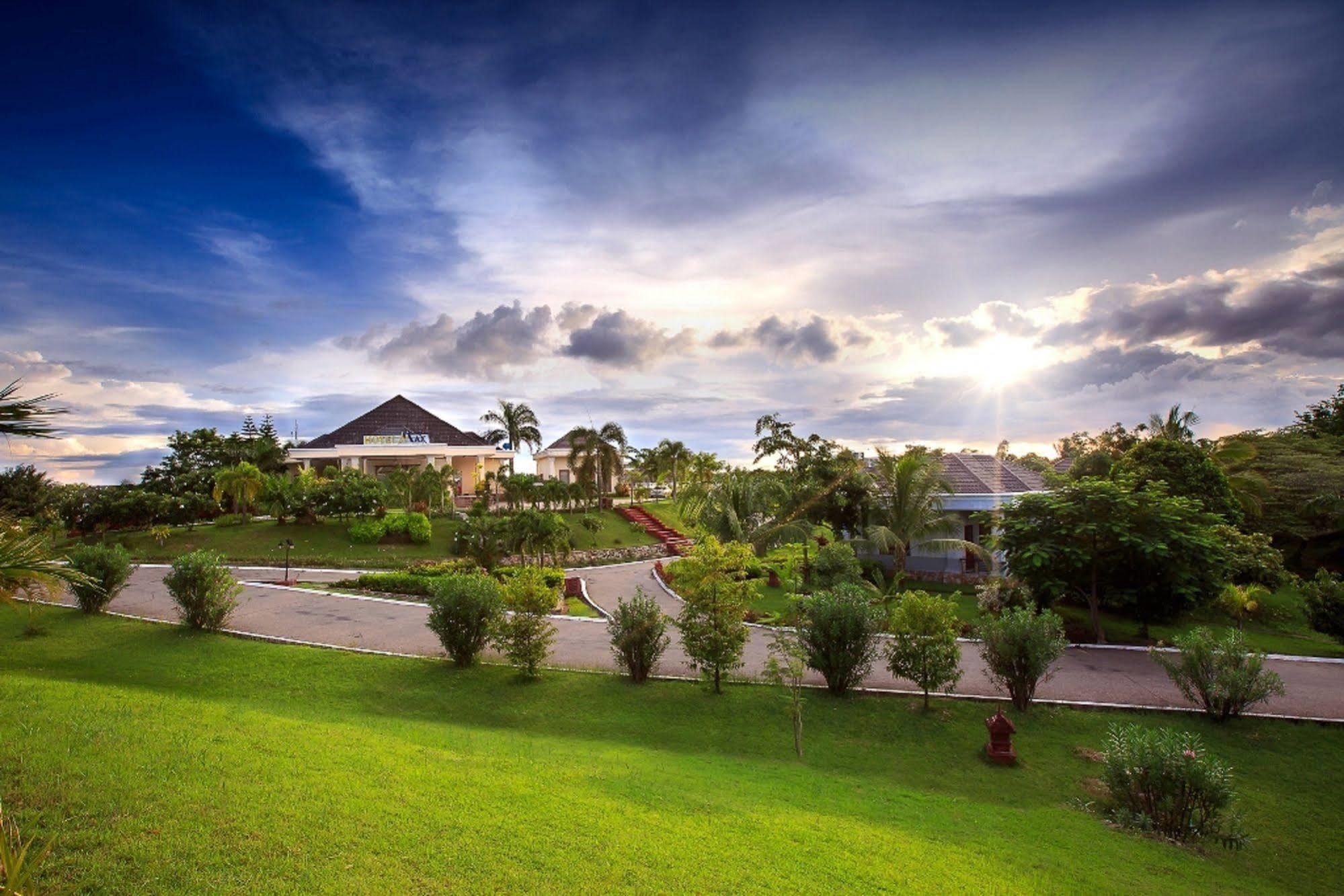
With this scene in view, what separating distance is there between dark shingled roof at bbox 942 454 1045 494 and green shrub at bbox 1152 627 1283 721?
43.8ft

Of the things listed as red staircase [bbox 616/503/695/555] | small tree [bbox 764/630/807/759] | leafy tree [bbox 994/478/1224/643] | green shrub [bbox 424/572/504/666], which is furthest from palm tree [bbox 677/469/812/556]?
small tree [bbox 764/630/807/759]

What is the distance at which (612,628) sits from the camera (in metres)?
13.1

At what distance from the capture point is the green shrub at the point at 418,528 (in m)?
31.0

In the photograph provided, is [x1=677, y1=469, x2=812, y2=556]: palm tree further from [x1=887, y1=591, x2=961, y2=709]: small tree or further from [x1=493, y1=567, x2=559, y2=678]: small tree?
[x1=887, y1=591, x2=961, y2=709]: small tree

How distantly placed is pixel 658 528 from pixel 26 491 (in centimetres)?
3156

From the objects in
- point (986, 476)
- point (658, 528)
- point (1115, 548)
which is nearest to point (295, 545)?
point (658, 528)

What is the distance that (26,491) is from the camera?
33.2 meters

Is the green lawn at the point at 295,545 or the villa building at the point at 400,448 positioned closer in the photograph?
the green lawn at the point at 295,545

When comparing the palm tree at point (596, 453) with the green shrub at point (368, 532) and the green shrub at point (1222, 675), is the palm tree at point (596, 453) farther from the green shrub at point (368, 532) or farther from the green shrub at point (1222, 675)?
the green shrub at point (1222, 675)

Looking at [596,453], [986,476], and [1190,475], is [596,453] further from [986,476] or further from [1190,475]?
[1190,475]

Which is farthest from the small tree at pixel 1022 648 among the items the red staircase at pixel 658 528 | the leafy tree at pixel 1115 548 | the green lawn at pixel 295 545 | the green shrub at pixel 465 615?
the green lawn at pixel 295 545

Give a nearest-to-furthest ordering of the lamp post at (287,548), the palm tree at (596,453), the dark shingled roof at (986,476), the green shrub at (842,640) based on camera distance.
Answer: the green shrub at (842,640), the lamp post at (287,548), the dark shingled roof at (986,476), the palm tree at (596,453)

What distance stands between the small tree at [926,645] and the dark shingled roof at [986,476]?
45.5 feet

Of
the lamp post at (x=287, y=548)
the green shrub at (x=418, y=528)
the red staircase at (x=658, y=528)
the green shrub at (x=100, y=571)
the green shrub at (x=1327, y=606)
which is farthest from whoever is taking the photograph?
the red staircase at (x=658, y=528)
